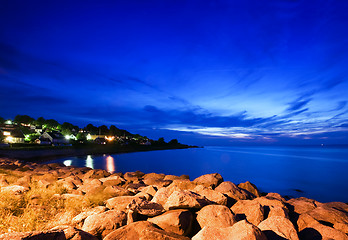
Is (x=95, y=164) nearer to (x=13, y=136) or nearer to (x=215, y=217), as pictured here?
(x=215, y=217)


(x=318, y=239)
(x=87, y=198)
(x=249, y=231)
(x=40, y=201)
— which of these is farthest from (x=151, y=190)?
(x=318, y=239)

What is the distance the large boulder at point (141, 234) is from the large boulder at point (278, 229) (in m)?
1.73

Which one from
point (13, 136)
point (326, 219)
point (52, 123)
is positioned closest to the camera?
point (326, 219)

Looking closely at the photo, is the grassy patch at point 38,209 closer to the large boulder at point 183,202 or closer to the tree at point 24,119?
the large boulder at point 183,202

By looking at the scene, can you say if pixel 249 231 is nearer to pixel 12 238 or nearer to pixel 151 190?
pixel 12 238

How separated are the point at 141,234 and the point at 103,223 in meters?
1.11

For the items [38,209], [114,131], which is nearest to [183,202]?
[38,209]

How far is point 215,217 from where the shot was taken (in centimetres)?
459

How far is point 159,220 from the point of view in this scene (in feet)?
14.2

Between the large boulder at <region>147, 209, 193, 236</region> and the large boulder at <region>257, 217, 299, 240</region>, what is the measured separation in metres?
1.58

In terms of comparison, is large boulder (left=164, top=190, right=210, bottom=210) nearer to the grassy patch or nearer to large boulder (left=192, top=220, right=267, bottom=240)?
large boulder (left=192, top=220, right=267, bottom=240)

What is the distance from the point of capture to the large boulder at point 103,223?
411 centimetres

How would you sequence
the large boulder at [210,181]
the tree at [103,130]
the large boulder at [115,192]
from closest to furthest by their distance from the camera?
1. the large boulder at [115,192]
2. the large boulder at [210,181]
3. the tree at [103,130]

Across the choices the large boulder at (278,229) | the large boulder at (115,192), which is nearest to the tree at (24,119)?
the large boulder at (115,192)
